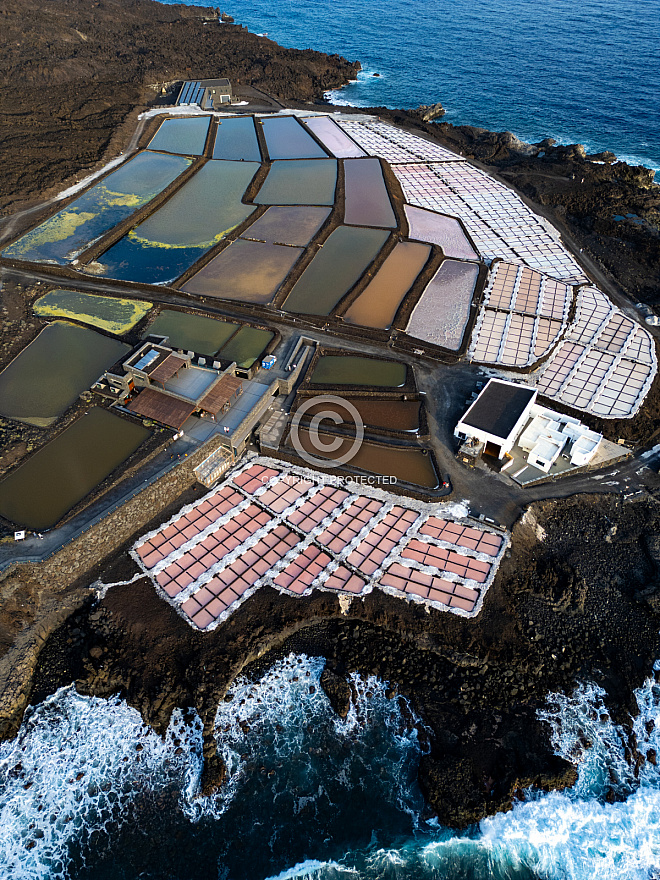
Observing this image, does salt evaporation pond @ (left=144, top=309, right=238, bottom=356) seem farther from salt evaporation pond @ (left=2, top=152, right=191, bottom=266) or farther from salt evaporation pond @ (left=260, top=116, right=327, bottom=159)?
salt evaporation pond @ (left=260, top=116, right=327, bottom=159)

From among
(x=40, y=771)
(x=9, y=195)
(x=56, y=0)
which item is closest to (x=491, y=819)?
(x=40, y=771)

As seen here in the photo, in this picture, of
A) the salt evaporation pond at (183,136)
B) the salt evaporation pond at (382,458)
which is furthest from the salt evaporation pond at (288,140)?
the salt evaporation pond at (382,458)

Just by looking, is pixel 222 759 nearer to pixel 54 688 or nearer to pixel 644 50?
pixel 54 688

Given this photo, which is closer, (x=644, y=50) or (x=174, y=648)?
(x=174, y=648)

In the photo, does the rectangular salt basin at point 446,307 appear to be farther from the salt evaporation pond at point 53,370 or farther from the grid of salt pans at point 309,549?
the salt evaporation pond at point 53,370

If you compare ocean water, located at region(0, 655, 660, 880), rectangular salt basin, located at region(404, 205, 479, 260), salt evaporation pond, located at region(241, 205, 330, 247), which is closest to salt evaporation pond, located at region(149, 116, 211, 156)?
salt evaporation pond, located at region(241, 205, 330, 247)

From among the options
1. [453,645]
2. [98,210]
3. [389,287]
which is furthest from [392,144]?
[453,645]
